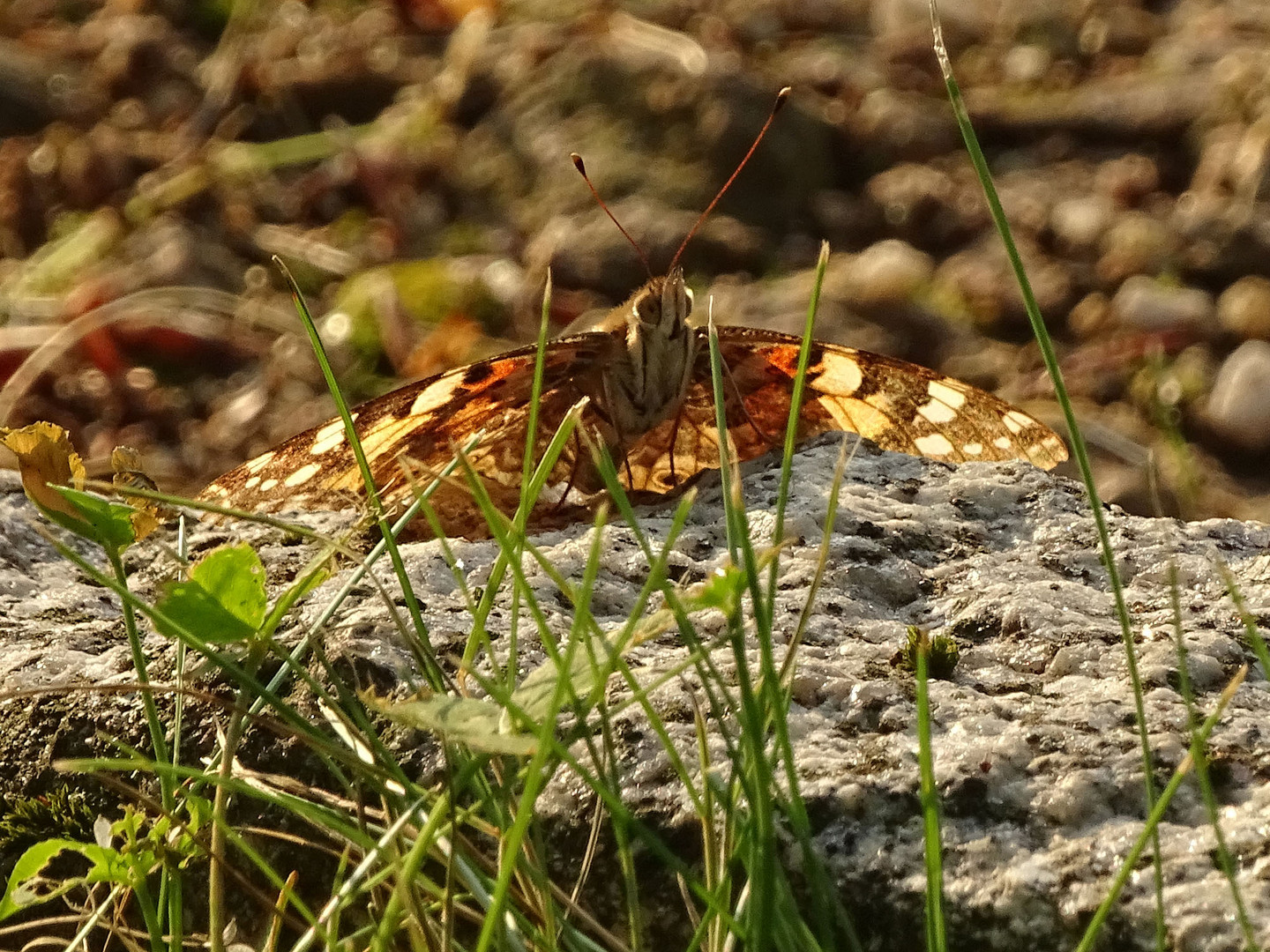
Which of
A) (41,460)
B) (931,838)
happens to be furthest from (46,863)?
(931,838)

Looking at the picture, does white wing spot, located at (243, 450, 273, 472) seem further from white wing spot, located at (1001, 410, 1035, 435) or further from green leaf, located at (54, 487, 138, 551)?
white wing spot, located at (1001, 410, 1035, 435)

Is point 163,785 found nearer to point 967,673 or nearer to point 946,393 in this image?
point 967,673

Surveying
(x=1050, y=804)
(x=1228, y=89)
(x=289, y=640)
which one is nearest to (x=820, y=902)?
(x=1050, y=804)

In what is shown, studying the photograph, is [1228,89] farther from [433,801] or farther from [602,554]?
[433,801]

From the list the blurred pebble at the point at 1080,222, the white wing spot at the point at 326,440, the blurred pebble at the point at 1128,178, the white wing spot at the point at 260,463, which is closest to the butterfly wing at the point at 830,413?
the white wing spot at the point at 326,440

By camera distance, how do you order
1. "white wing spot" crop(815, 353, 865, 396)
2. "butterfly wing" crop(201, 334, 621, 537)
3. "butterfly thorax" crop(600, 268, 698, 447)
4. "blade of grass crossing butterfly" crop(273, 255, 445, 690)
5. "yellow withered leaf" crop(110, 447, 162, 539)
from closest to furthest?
1. "blade of grass crossing butterfly" crop(273, 255, 445, 690)
2. "yellow withered leaf" crop(110, 447, 162, 539)
3. "butterfly wing" crop(201, 334, 621, 537)
4. "butterfly thorax" crop(600, 268, 698, 447)
5. "white wing spot" crop(815, 353, 865, 396)

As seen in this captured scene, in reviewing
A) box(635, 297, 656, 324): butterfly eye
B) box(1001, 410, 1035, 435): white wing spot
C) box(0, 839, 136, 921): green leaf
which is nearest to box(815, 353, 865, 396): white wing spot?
box(1001, 410, 1035, 435): white wing spot

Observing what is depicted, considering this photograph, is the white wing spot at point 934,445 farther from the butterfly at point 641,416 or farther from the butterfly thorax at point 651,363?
the butterfly thorax at point 651,363
